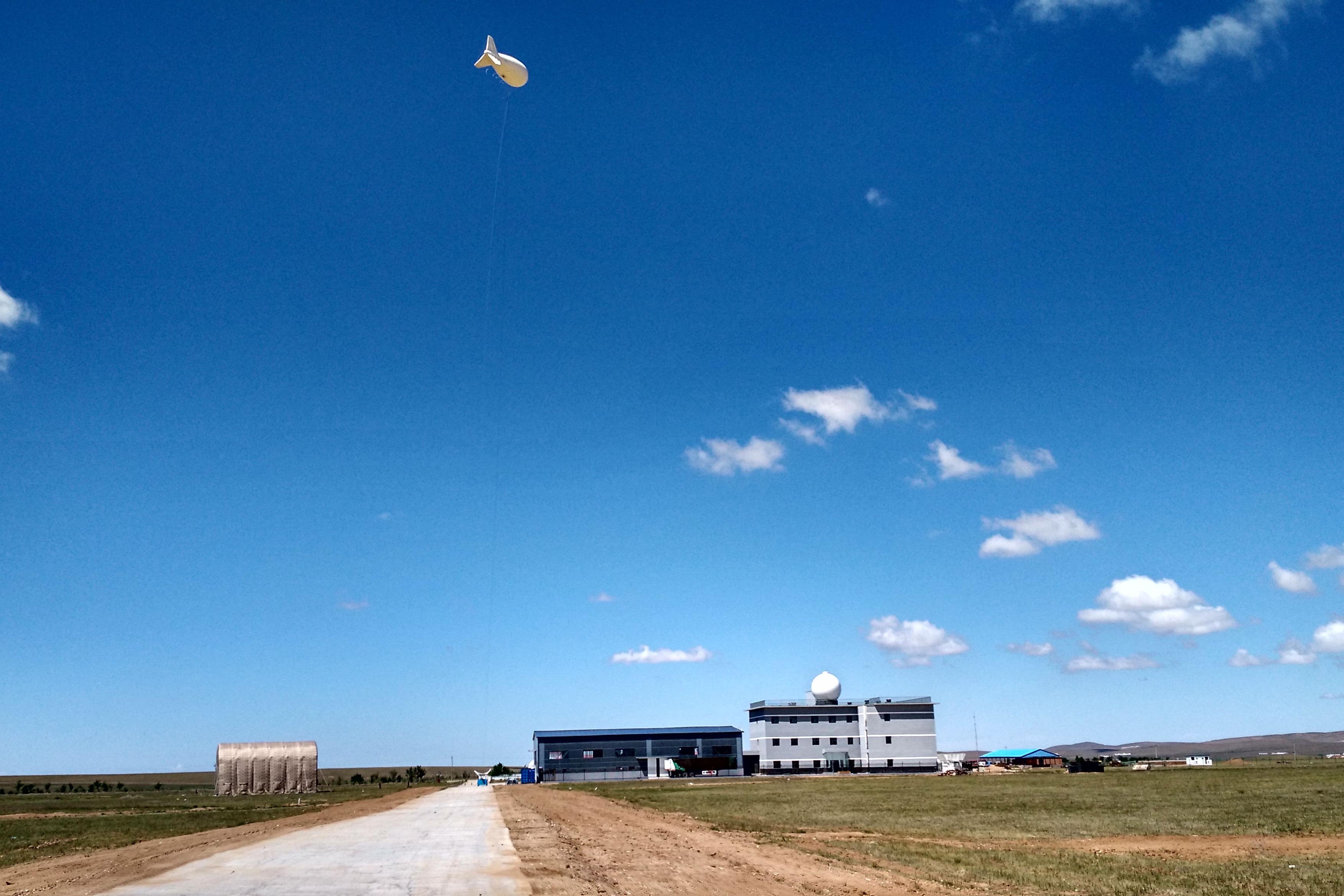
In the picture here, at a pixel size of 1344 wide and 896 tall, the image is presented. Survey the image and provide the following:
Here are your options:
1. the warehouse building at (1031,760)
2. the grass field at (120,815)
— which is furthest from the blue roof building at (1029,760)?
the grass field at (120,815)

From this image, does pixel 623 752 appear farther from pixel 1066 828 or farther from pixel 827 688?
pixel 1066 828

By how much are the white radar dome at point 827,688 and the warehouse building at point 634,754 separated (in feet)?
45.9

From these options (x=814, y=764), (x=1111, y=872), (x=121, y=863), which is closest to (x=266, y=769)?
(x=814, y=764)

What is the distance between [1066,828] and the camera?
121ft

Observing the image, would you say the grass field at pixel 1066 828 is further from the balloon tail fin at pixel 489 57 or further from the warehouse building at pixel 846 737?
the warehouse building at pixel 846 737

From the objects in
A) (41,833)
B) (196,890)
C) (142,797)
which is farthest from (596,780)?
(196,890)

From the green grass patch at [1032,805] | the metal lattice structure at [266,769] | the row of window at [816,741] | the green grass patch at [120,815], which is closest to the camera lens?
the green grass patch at [1032,805]

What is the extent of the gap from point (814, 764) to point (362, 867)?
112846 millimetres

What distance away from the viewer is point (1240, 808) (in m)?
44.6

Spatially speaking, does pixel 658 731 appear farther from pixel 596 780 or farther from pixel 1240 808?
pixel 1240 808

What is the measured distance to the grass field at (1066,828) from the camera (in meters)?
23.0

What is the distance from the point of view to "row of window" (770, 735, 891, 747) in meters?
131

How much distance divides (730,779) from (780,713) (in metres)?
14.5

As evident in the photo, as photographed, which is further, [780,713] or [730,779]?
[780,713]
